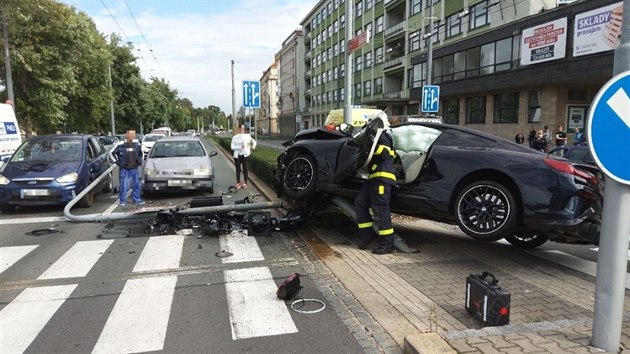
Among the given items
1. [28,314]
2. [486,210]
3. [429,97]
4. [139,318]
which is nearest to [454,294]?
[486,210]

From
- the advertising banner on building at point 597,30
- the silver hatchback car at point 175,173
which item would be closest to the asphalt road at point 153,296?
the silver hatchback car at point 175,173

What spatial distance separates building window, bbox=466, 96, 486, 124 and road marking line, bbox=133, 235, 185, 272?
28950 mm

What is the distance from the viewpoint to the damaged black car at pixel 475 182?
5.21 m

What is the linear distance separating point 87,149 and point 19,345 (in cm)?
806

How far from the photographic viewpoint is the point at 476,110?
3331cm

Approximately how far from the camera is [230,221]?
27.0ft

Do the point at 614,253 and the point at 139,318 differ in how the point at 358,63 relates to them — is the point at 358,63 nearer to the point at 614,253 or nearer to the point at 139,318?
the point at 139,318

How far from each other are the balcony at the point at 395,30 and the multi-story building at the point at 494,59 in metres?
0.09

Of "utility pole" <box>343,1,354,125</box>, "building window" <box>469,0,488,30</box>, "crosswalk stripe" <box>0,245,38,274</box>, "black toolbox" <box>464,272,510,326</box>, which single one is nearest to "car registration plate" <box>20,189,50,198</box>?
"crosswalk stripe" <box>0,245,38,274</box>

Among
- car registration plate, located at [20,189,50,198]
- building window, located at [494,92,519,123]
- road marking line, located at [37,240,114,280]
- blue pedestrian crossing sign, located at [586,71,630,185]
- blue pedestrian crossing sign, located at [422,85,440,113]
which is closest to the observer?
blue pedestrian crossing sign, located at [586,71,630,185]

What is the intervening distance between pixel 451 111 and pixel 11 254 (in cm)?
3401

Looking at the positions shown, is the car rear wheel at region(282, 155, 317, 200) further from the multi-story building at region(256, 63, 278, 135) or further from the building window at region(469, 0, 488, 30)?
the multi-story building at region(256, 63, 278, 135)

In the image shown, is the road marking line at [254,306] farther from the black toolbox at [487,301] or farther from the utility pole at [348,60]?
the utility pole at [348,60]

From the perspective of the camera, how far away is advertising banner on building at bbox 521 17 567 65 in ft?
78.9
